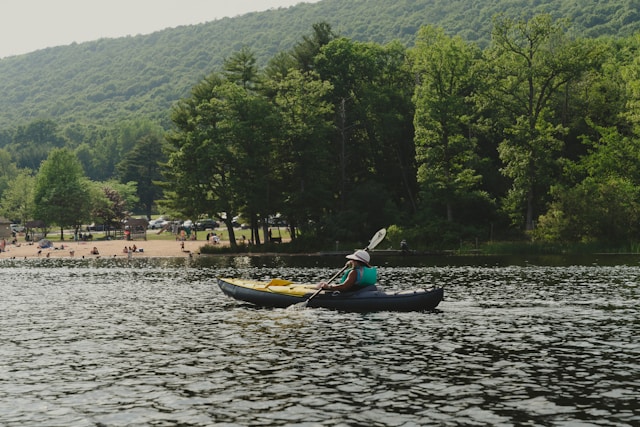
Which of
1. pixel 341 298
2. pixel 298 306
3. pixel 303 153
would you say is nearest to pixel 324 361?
pixel 341 298

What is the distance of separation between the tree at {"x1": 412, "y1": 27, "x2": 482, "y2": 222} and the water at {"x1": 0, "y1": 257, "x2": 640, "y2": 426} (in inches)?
1367

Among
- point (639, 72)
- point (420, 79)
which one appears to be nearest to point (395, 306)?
point (639, 72)

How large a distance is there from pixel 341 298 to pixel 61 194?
9885cm

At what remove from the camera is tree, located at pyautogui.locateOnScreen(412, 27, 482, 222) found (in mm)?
76250

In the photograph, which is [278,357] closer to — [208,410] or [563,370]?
[208,410]

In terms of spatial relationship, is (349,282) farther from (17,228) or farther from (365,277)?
(17,228)

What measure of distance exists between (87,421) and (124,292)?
28.6 meters

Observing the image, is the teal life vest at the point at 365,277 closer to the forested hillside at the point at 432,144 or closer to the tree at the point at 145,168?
the forested hillside at the point at 432,144

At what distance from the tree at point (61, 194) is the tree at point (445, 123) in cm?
6462

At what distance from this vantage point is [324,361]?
883 inches

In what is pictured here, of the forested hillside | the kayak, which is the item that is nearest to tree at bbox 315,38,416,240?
the forested hillside

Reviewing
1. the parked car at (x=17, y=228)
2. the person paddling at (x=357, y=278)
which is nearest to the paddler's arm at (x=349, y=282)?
the person paddling at (x=357, y=278)

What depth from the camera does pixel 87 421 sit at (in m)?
16.2

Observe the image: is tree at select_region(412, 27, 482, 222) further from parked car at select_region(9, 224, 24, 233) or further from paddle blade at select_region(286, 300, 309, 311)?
parked car at select_region(9, 224, 24, 233)
